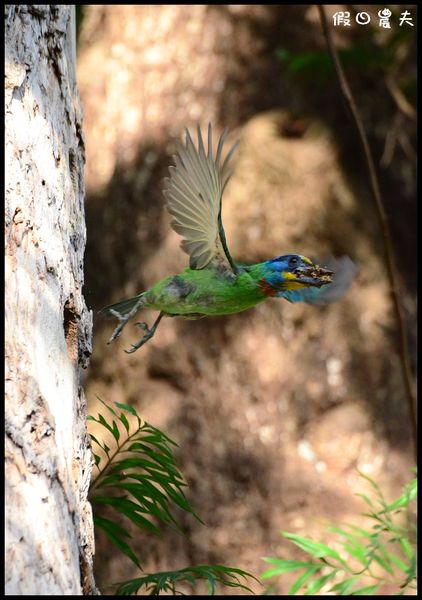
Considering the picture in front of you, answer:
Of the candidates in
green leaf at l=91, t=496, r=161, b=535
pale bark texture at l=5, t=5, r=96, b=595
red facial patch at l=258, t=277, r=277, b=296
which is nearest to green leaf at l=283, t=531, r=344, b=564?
green leaf at l=91, t=496, r=161, b=535

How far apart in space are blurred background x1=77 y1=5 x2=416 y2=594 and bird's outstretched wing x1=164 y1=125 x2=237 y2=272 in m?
1.90

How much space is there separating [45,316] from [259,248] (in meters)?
3.00

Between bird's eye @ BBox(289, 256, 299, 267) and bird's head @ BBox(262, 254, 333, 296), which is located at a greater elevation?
bird's eye @ BBox(289, 256, 299, 267)

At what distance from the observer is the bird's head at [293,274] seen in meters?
2.58

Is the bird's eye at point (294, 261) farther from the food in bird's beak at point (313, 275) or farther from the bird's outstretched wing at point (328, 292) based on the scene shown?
the bird's outstretched wing at point (328, 292)

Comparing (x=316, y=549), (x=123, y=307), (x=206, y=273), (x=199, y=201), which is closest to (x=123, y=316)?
(x=123, y=307)

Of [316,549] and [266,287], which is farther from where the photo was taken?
[316,549]

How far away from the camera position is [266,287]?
2648 millimetres

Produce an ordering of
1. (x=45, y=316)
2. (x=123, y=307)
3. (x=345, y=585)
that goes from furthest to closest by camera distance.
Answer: (x=345, y=585)
(x=123, y=307)
(x=45, y=316)

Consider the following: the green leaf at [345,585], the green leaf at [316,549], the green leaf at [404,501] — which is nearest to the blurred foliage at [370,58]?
the green leaf at [404,501]

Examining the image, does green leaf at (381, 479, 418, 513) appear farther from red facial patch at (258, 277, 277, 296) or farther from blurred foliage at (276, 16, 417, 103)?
blurred foliage at (276, 16, 417, 103)

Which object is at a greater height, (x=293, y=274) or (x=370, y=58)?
(x=370, y=58)

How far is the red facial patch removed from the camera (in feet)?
8.66

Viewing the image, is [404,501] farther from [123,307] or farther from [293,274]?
[123,307]
